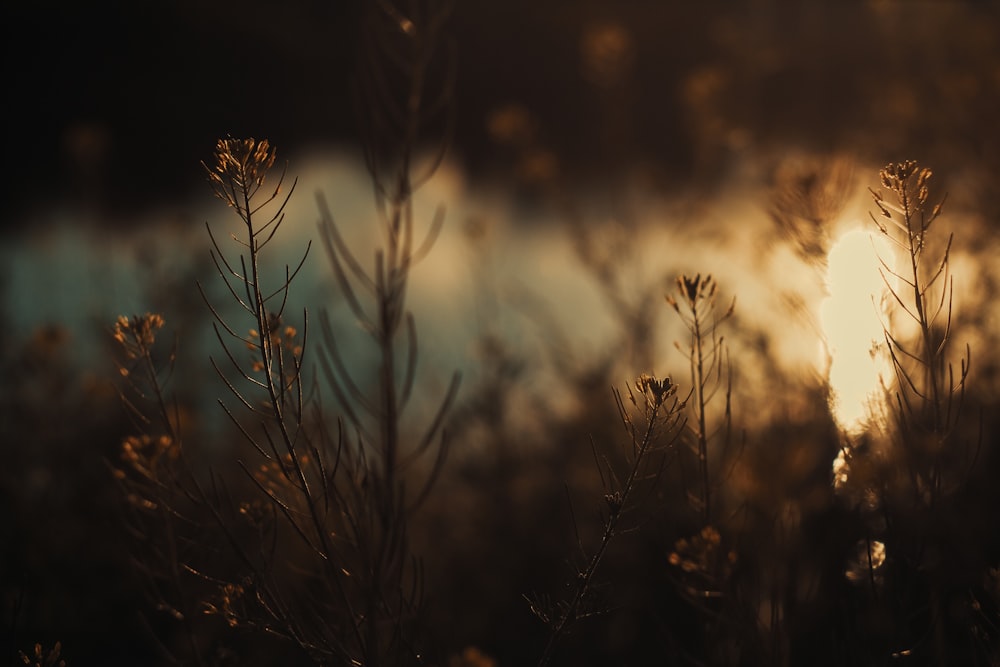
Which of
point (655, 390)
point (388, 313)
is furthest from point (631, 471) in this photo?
point (388, 313)

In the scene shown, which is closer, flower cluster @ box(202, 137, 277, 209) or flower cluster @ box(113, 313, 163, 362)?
flower cluster @ box(202, 137, 277, 209)

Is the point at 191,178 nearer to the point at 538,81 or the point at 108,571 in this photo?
the point at 538,81

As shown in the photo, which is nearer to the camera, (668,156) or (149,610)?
(149,610)

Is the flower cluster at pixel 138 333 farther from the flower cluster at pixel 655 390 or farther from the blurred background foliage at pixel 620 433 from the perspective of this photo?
the flower cluster at pixel 655 390

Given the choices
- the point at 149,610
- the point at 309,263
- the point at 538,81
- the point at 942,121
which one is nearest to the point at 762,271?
the point at 942,121

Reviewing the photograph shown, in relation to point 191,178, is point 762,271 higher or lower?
lower

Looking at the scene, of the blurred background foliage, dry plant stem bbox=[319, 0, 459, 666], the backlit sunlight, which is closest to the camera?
dry plant stem bbox=[319, 0, 459, 666]

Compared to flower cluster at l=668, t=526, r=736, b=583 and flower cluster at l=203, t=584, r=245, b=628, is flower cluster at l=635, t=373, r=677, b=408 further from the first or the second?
flower cluster at l=203, t=584, r=245, b=628

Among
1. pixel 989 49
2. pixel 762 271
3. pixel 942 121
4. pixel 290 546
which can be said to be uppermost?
pixel 989 49

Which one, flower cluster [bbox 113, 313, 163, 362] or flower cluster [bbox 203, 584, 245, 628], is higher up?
flower cluster [bbox 113, 313, 163, 362]

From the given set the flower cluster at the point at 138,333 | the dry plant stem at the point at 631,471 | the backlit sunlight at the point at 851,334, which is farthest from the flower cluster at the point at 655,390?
the backlit sunlight at the point at 851,334

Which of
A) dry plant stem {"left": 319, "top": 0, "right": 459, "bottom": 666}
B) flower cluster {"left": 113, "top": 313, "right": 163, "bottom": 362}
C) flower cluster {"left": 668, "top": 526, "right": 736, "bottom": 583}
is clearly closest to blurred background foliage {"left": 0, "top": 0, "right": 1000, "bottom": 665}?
flower cluster {"left": 668, "top": 526, "right": 736, "bottom": 583}

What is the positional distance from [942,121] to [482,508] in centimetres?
257

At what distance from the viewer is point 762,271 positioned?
3584mm
